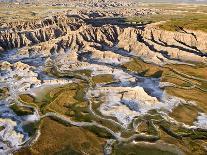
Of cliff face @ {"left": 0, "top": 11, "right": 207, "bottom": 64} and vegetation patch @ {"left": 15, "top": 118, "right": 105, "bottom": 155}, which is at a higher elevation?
vegetation patch @ {"left": 15, "top": 118, "right": 105, "bottom": 155}

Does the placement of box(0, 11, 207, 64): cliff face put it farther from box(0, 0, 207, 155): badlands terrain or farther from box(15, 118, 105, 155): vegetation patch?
box(15, 118, 105, 155): vegetation patch

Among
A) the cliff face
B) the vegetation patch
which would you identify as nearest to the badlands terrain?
the vegetation patch

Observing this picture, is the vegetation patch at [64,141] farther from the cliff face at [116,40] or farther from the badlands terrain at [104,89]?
the cliff face at [116,40]

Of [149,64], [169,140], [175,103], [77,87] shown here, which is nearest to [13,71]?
[77,87]

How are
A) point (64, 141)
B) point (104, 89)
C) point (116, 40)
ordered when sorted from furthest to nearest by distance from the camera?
point (116, 40) → point (104, 89) → point (64, 141)

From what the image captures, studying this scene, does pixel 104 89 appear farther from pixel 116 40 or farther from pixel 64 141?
pixel 116 40

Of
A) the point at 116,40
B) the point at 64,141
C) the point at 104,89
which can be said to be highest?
the point at 64,141

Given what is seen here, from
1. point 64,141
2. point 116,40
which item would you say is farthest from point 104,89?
point 116,40

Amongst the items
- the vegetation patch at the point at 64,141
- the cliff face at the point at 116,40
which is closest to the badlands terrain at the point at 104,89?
the vegetation patch at the point at 64,141
